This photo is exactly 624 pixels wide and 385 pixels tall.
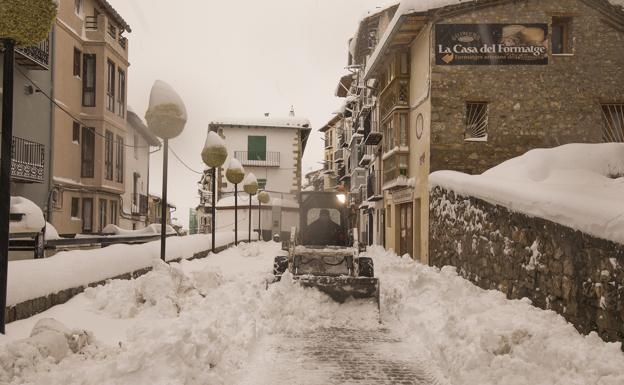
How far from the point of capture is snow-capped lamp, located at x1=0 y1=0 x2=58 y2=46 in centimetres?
518

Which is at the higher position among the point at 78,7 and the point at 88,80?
the point at 78,7

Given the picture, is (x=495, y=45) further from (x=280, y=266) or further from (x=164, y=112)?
(x=164, y=112)

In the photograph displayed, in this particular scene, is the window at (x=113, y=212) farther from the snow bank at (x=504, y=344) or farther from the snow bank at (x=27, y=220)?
the snow bank at (x=504, y=344)

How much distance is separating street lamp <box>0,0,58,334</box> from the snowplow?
4893 mm

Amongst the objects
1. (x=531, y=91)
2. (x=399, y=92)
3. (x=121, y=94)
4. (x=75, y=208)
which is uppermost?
(x=121, y=94)

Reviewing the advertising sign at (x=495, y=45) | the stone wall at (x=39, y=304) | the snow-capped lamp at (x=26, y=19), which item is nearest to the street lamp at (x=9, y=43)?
the snow-capped lamp at (x=26, y=19)

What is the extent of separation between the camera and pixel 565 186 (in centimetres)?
816

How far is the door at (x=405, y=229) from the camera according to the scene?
19953 millimetres

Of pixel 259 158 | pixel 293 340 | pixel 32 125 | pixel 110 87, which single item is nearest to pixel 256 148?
pixel 259 158

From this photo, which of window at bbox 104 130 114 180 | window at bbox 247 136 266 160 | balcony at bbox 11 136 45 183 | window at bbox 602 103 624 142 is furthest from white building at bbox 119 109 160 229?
window at bbox 602 103 624 142

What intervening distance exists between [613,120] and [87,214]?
21.1 m

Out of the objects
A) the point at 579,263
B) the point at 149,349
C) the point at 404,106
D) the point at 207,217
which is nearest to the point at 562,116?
the point at 404,106

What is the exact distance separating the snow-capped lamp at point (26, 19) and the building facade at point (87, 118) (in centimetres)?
1596

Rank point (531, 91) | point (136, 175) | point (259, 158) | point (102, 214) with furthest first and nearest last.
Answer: point (259, 158) < point (136, 175) < point (102, 214) < point (531, 91)
